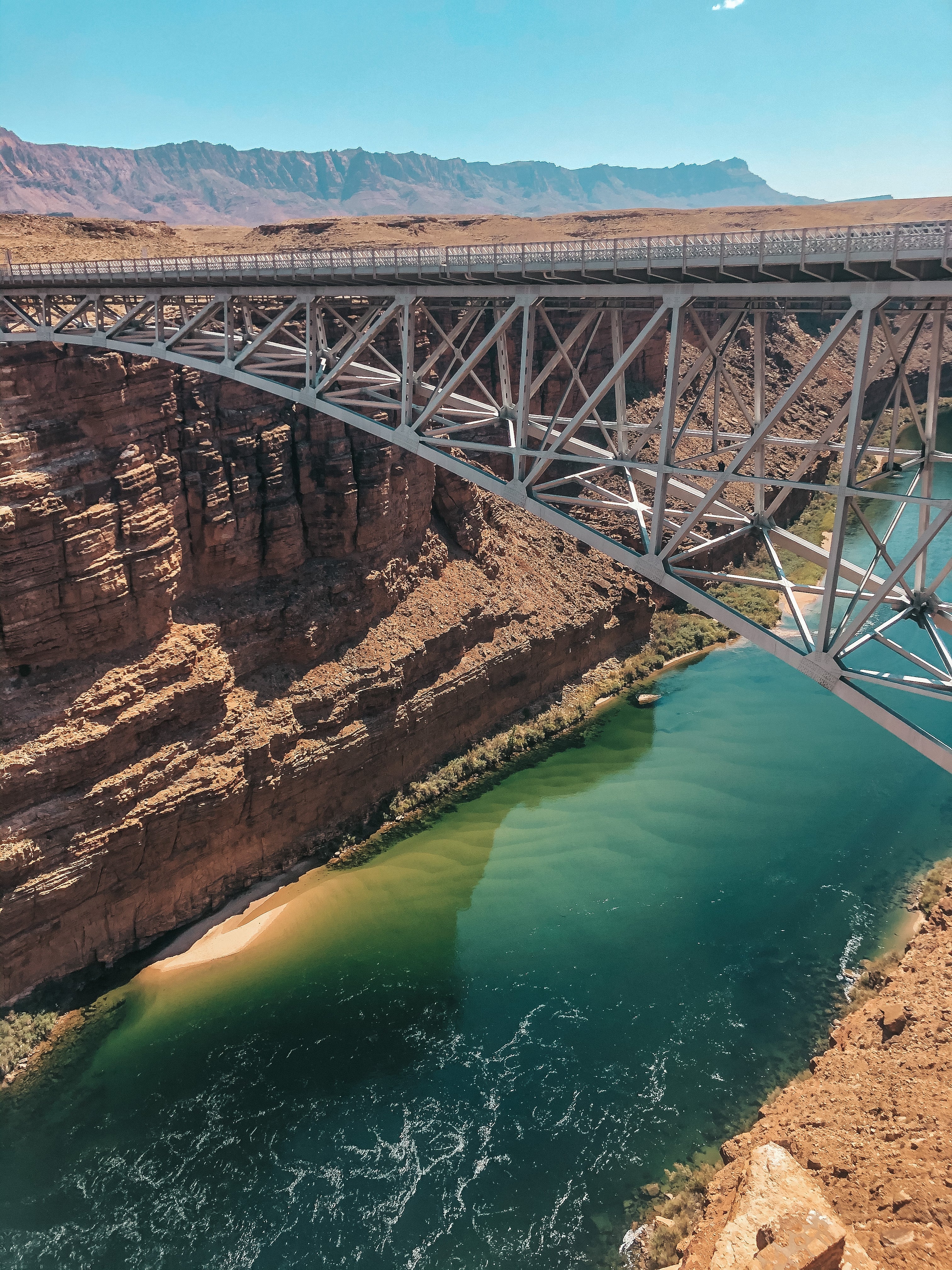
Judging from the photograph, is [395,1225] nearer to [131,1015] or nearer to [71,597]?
[131,1015]

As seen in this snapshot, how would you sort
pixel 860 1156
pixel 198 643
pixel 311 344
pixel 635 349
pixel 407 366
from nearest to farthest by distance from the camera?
pixel 860 1156 < pixel 635 349 < pixel 407 366 < pixel 311 344 < pixel 198 643

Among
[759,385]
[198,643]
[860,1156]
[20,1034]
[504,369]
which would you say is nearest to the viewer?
[860,1156]

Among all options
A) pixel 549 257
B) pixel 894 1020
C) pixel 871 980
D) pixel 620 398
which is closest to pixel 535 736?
pixel 871 980

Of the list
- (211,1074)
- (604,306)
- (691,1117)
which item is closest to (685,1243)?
(691,1117)

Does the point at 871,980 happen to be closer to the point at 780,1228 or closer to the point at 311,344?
the point at 780,1228

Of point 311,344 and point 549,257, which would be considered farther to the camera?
point 311,344

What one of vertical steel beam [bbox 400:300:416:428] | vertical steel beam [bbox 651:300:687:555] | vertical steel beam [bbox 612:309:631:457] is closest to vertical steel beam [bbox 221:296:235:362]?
vertical steel beam [bbox 400:300:416:428]

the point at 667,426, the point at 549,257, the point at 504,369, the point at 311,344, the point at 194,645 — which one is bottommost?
the point at 194,645
